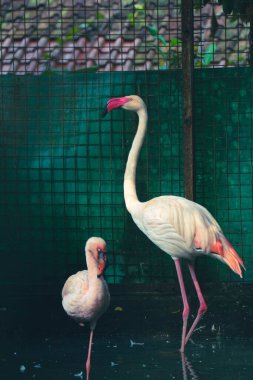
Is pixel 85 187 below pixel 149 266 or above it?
above

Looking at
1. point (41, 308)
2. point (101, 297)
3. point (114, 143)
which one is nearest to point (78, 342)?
point (41, 308)

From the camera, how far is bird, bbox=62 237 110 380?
7.56 metres

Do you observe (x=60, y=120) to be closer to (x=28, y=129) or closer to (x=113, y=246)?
(x=28, y=129)

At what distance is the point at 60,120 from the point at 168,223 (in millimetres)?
1552

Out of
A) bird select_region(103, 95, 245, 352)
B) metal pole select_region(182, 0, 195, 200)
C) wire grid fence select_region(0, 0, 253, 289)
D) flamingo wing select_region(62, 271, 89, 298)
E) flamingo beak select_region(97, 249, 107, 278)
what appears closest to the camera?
flamingo beak select_region(97, 249, 107, 278)

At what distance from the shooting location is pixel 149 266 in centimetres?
880

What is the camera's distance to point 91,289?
7625mm

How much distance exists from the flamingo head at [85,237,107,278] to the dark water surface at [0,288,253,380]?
77 cm

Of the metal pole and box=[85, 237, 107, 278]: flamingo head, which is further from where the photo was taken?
the metal pole

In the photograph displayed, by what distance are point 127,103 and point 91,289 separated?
1620 millimetres

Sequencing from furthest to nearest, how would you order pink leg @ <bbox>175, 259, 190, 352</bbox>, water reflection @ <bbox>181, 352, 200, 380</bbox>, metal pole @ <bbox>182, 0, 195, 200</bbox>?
metal pole @ <bbox>182, 0, 195, 200</bbox>, pink leg @ <bbox>175, 259, 190, 352</bbox>, water reflection @ <bbox>181, 352, 200, 380</bbox>

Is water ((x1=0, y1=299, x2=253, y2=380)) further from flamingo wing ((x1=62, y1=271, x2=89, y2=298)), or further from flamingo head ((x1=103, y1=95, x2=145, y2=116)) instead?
flamingo head ((x1=103, y1=95, x2=145, y2=116))

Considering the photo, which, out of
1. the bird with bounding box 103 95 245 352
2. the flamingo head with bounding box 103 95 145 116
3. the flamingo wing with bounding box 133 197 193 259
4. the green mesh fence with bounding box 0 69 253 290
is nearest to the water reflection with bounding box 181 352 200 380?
the bird with bounding box 103 95 245 352

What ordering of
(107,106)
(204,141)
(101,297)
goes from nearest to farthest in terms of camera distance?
(101,297) < (107,106) < (204,141)
